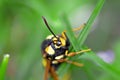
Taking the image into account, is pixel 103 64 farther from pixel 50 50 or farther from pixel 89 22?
pixel 50 50

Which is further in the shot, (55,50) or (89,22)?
(55,50)

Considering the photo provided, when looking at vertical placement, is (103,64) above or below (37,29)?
below

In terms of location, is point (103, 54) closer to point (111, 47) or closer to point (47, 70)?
point (111, 47)

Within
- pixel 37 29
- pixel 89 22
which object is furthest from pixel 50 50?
pixel 37 29

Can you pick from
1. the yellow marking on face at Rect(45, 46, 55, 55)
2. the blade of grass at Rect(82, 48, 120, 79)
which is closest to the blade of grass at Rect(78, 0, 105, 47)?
the blade of grass at Rect(82, 48, 120, 79)

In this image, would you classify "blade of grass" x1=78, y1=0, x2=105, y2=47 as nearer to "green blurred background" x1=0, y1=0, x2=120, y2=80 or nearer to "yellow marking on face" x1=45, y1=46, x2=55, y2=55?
"yellow marking on face" x1=45, y1=46, x2=55, y2=55

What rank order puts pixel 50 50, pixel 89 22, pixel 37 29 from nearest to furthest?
pixel 89 22 < pixel 50 50 < pixel 37 29

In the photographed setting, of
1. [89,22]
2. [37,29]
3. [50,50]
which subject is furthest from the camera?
[37,29]

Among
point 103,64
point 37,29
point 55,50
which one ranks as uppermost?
point 37,29

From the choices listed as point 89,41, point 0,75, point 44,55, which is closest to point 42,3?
point 89,41
